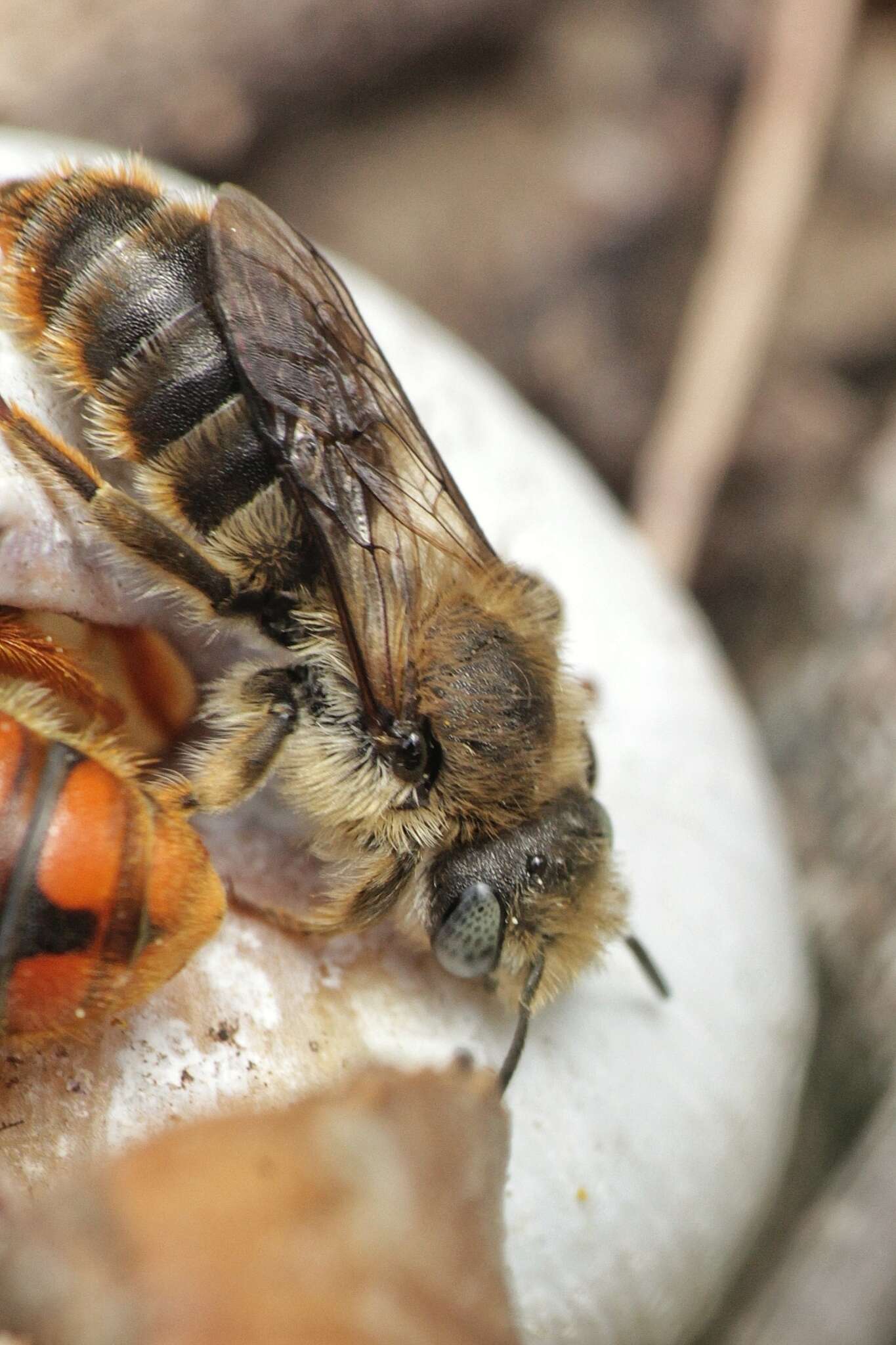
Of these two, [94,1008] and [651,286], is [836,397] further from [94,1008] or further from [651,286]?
[94,1008]

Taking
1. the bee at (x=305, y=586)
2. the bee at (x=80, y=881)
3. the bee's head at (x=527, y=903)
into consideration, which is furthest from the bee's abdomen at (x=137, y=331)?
the bee's head at (x=527, y=903)

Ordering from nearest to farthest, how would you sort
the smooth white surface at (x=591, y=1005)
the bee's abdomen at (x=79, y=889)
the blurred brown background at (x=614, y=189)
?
the bee's abdomen at (x=79, y=889)
the smooth white surface at (x=591, y=1005)
the blurred brown background at (x=614, y=189)

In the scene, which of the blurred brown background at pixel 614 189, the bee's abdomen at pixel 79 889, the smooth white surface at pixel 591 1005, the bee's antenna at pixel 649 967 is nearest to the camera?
the bee's abdomen at pixel 79 889

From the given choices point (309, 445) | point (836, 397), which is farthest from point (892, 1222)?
point (836, 397)

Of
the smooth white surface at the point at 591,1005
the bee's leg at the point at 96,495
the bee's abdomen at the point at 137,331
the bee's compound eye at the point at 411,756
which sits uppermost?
the bee's abdomen at the point at 137,331

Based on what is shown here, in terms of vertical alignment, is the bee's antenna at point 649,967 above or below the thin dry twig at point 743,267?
below

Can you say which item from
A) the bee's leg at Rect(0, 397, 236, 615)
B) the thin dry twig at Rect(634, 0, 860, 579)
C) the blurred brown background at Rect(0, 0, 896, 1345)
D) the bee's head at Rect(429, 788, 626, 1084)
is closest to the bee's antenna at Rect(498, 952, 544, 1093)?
the bee's head at Rect(429, 788, 626, 1084)

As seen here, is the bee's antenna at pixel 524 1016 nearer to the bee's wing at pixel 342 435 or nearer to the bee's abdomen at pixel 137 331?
the bee's wing at pixel 342 435
